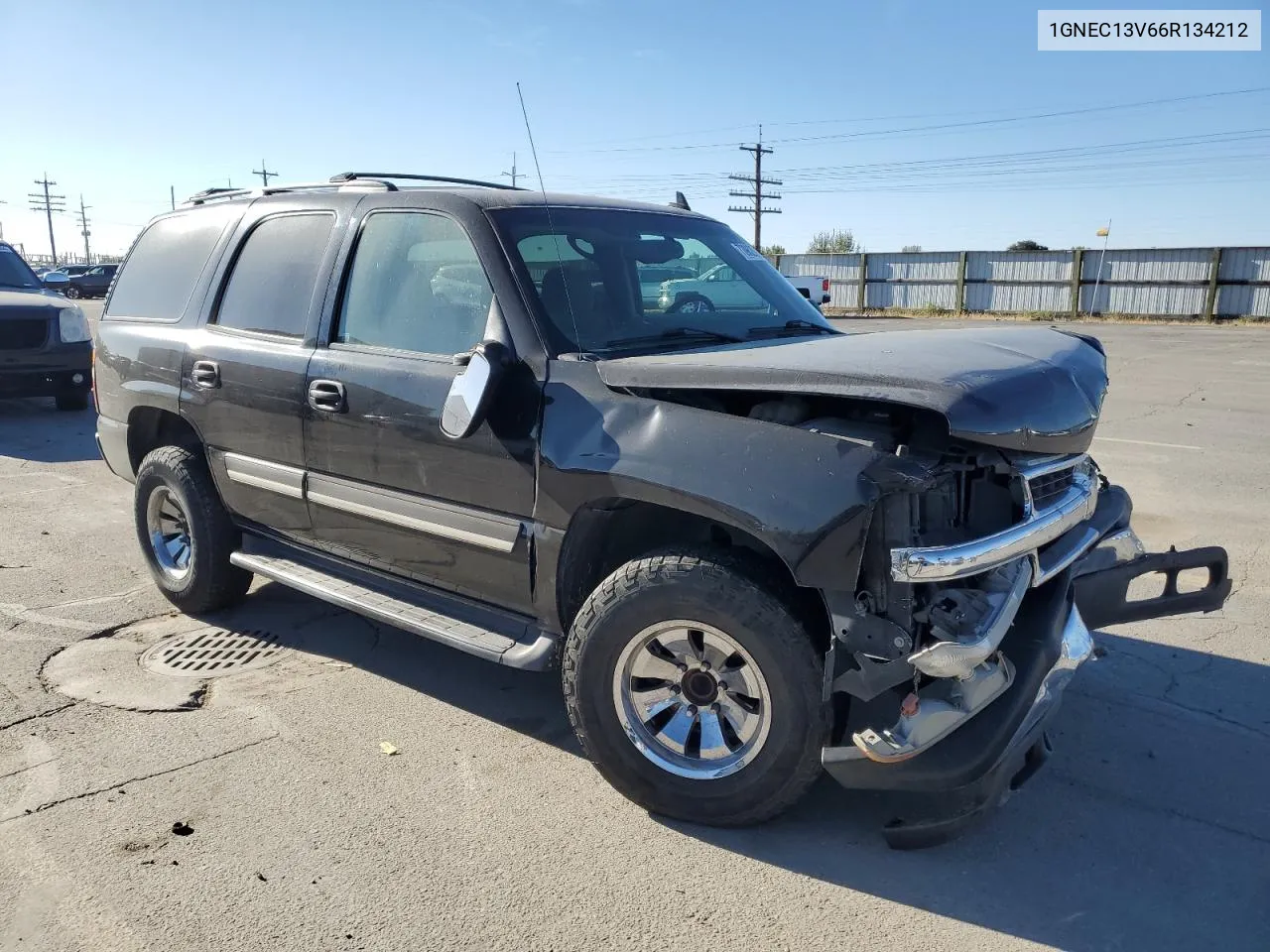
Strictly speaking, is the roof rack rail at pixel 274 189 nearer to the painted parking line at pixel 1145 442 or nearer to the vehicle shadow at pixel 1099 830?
the vehicle shadow at pixel 1099 830

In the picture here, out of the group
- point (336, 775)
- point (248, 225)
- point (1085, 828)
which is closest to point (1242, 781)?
point (1085, 828)

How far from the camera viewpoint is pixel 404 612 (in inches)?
148

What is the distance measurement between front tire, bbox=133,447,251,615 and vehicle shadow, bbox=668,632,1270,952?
2.82m

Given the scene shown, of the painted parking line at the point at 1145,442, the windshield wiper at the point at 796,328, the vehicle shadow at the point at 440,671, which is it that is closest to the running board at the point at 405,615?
the vehicle shadow at the point at 440,671

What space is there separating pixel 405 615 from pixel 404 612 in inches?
1.3

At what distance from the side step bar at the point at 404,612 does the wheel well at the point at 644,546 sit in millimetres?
162

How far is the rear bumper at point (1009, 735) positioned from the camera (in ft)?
8.96

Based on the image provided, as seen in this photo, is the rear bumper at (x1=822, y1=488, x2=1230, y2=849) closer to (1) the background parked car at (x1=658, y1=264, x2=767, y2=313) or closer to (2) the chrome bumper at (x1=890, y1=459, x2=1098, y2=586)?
(2) the chrome bumper at (x1=890, y1=459, x2=1098, y2=586)

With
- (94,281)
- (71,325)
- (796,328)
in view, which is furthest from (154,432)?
(94,281)

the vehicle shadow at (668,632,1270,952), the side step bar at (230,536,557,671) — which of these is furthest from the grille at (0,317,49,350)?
the vehicle shadow at (668,632,1270,952)

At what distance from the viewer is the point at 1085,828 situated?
3072 millimetres

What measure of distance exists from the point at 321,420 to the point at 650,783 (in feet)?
6.42

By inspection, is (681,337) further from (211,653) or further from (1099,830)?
(211,653)

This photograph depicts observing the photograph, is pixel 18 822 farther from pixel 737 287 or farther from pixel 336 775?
pixel 737 287
